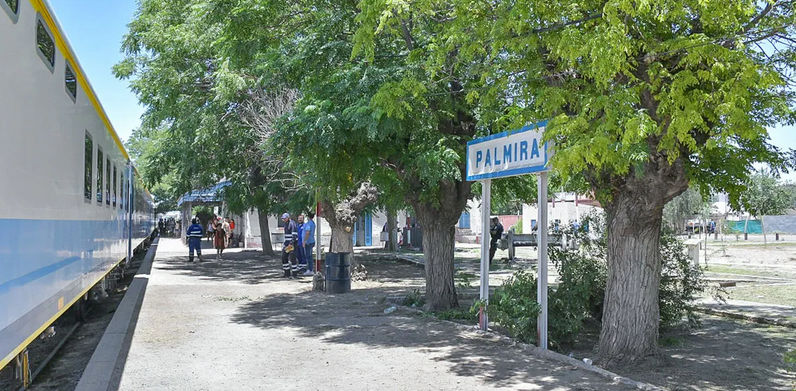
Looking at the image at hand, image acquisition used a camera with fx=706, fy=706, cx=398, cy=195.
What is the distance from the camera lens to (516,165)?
27.9 ft

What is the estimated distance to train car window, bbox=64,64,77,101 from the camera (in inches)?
246

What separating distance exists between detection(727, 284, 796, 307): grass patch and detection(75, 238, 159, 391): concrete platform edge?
402 inches

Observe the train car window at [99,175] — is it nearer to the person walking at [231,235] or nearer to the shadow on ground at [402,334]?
the shadow on ground at [402,334]

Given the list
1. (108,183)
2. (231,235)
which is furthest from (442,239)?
(231,235)

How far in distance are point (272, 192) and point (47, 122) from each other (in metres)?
17.9

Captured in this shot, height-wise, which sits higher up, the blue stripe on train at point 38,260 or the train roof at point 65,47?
the train roof at point 65,47

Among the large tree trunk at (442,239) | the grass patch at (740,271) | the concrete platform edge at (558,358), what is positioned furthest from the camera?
the grass patch at (740,271)

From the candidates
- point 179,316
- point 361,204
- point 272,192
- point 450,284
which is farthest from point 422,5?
point 272,192

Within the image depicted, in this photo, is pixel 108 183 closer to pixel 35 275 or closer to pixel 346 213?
pixel 35 275

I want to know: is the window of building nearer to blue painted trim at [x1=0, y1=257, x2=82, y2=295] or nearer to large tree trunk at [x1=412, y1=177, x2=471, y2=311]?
blue painted trim at [x1=0, y1=257, x2=82, y2=295]

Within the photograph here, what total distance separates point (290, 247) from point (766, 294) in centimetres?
1116

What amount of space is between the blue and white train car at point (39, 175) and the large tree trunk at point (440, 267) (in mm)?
5669

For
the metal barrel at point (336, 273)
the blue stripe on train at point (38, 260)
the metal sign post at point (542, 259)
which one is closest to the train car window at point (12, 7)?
the blue stripe on train at point (38, 260)

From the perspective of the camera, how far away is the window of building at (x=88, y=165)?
23.8 ft
